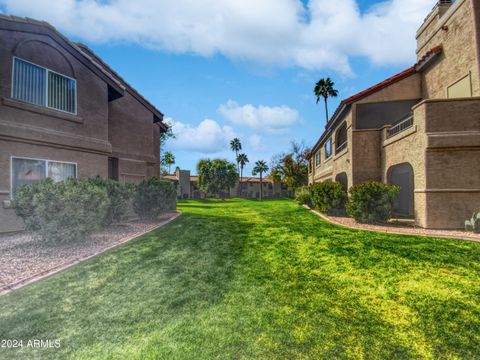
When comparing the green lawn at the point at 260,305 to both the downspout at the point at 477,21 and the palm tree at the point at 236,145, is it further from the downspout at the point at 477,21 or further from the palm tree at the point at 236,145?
the palm tree at the point at 236,145

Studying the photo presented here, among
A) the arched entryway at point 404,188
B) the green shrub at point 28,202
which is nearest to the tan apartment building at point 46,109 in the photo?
the green shrub at point 28,202

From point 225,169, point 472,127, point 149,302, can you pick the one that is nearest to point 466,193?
point 472,127

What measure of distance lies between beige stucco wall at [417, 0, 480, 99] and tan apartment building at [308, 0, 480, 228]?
0.04 metres

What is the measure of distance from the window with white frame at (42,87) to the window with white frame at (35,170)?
2628 mm

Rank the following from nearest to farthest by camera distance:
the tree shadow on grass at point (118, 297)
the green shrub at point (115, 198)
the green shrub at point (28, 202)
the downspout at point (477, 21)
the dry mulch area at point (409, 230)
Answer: the tree shadow on grass at point (118, 297) < the green shrub at point (28, 202) < the dry mulch area at point (409, 230) < the green shrub at point (115, 198) < the downspout at point (477, 21)

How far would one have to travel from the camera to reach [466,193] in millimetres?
9883

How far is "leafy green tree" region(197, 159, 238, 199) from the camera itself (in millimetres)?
49031

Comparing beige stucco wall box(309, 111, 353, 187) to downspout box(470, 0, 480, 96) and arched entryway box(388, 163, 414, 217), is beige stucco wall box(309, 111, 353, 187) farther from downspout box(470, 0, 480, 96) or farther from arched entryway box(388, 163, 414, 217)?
downspout box(470, 0, 480, 96)

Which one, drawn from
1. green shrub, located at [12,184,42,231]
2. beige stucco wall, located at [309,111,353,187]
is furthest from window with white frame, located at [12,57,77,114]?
beige stucco wall, located at [309,111,353,187]

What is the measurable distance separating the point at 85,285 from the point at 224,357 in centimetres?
402

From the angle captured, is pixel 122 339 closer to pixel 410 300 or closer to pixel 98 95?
pixel 410 300

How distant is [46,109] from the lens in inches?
431

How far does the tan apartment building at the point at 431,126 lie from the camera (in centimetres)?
991

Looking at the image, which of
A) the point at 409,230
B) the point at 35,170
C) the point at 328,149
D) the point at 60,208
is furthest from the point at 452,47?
the point at 35,170
